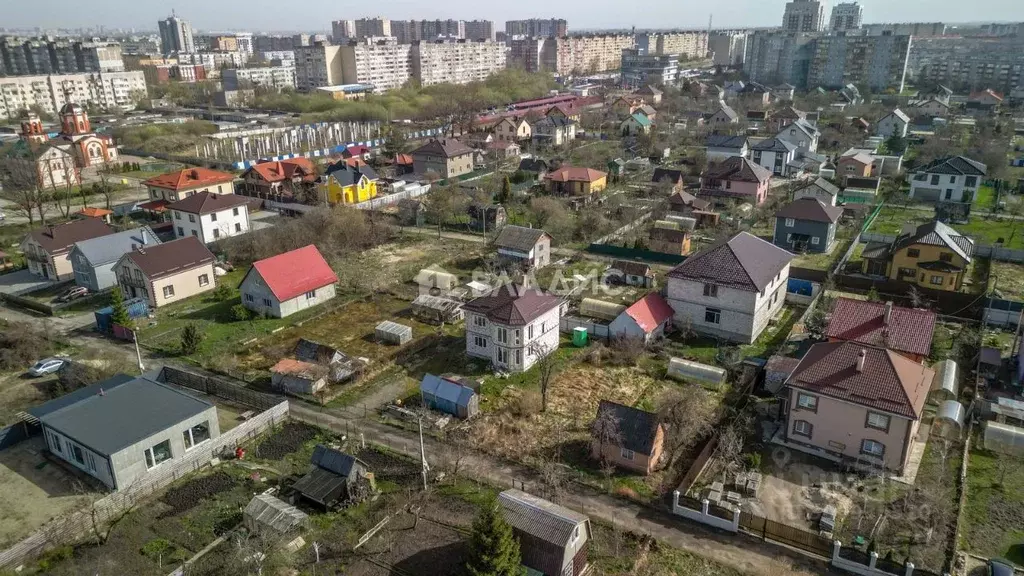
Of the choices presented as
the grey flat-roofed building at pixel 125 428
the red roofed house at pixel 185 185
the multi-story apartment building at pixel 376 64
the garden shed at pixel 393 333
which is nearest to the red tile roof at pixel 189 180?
the red roofed house at pixel 185 185

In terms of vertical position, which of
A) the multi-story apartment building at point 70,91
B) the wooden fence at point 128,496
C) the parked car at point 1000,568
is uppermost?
the multi-story apartment building at point 70,91

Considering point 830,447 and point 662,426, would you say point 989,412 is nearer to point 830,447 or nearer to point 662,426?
point 830,447

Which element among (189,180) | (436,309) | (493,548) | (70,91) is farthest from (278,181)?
(70,91)

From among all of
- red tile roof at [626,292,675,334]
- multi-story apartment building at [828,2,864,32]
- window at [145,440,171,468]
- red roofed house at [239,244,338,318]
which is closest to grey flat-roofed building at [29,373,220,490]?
window at [145,440,171,468]

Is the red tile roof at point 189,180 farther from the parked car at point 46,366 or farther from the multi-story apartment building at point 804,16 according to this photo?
the multi-story apartment building at point 804,16

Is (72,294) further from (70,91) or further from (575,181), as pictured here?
(70,91)

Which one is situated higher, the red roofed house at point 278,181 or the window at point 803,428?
the red roofed house at point 278,181

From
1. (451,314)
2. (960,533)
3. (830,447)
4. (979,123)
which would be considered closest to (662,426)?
(830,447)
